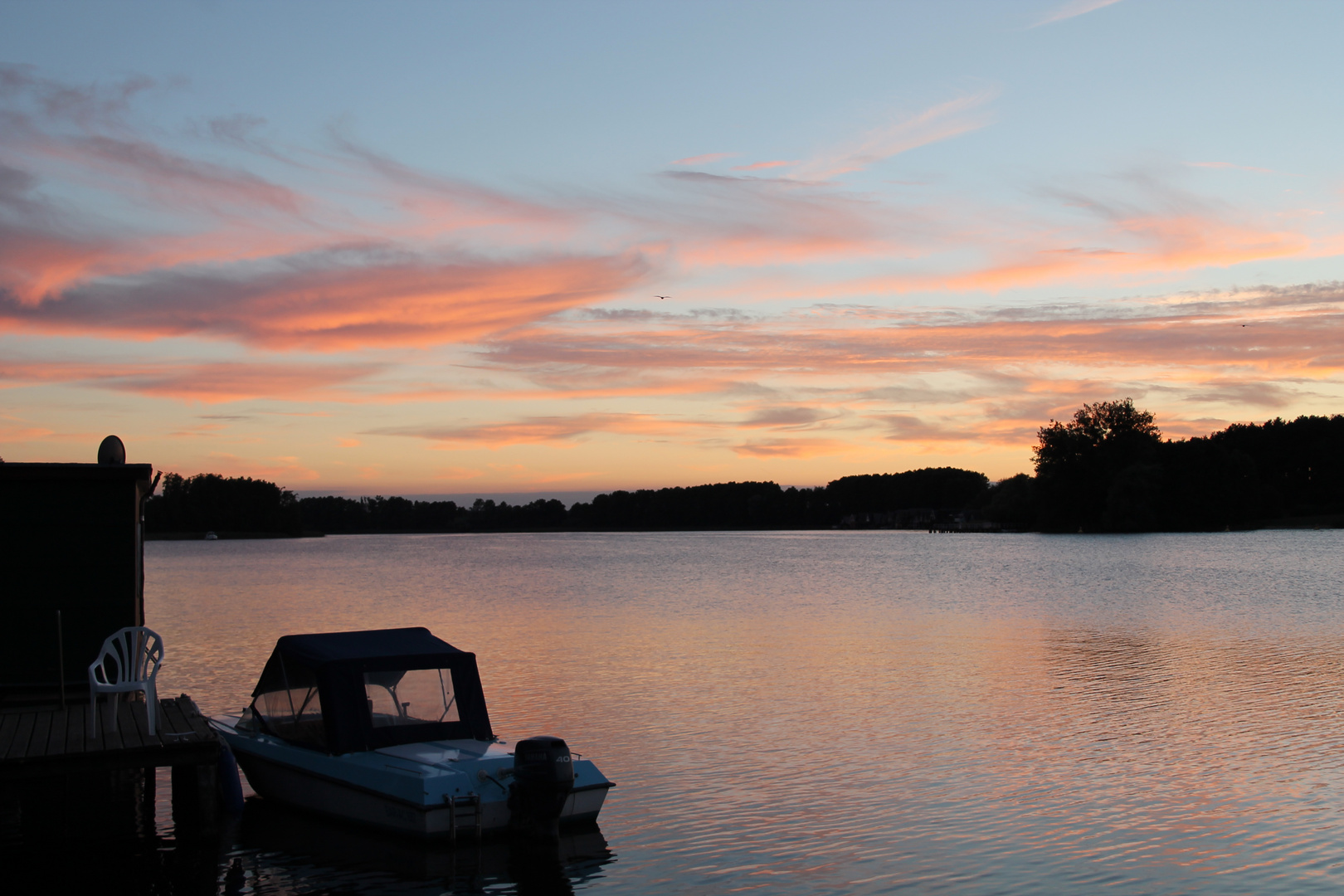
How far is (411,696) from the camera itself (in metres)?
12.4

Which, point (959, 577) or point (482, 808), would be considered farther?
point (959, 577)

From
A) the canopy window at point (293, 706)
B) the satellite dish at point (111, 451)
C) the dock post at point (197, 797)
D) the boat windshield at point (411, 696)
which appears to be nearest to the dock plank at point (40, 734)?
the dock post at point (197, 797)

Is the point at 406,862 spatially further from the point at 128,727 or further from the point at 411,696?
the point at 128,727

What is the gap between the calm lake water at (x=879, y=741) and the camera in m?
10.6

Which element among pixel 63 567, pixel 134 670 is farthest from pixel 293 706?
pixel 63 567

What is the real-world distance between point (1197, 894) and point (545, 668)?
16.3 metres

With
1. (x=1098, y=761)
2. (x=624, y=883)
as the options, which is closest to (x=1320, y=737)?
(x=1098, y=761)

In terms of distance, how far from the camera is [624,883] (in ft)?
33.7

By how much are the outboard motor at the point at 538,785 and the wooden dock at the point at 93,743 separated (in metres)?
3.27

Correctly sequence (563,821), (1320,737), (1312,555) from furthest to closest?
(1312,555), (1320,737), (563,821)

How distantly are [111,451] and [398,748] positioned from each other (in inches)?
285

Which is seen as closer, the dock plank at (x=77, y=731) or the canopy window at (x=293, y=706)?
the dock plank at (x=77, y=731)

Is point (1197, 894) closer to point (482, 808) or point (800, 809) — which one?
point (800, 809)

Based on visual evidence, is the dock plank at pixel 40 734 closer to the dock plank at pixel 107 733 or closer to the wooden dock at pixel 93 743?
the wooden dock at pixel 93 743
